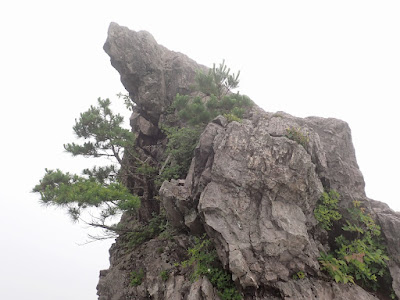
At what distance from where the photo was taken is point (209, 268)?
7.67 metres

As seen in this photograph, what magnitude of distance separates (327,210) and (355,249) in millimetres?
1511

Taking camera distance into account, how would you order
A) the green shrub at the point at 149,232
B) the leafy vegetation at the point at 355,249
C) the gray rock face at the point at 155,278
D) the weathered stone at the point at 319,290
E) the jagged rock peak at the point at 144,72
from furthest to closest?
1. the jagged rock peak at the point at 144,72
2. the green shrub at the point at 149,232
3. the gray rock face at the point at 155,278
4. the leafy vegetation at the point at 355,249
5. the weathered stone at the point at 319,290

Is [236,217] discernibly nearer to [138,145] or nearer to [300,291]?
[300,291]

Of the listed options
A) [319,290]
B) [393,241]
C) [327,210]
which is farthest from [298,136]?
[319,290]

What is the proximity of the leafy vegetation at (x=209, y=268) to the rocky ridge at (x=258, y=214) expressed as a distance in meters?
0.26

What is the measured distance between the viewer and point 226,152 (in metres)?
9.05

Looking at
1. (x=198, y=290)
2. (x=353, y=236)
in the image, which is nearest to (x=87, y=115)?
(x=198, y=290)

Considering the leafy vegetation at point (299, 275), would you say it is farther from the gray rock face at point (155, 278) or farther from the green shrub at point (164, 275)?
the green shrub at point (164, 275)

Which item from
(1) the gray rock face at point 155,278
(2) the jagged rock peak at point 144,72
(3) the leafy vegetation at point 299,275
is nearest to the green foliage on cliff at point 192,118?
(1) the gray rock face at point 155,278

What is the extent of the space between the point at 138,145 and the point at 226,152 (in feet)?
30.8

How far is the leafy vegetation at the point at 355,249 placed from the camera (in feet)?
24.3

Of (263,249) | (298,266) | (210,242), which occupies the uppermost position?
(210,242)

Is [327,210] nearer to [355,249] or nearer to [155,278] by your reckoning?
[355,249]

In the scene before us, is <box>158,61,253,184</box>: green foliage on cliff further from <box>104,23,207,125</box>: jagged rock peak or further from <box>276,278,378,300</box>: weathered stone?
<box>276,278,378,300</box>: weathered stone
